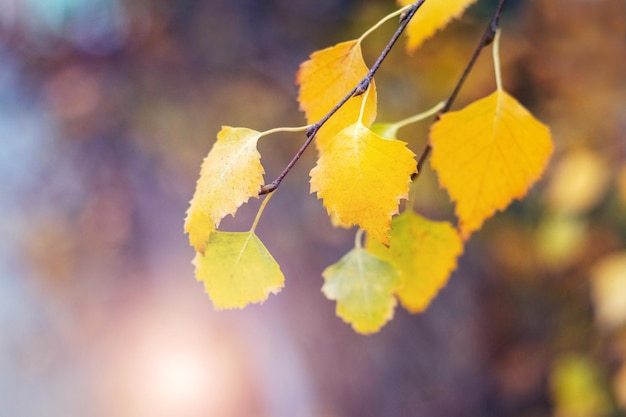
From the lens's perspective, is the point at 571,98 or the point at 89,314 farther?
the point at 89,314

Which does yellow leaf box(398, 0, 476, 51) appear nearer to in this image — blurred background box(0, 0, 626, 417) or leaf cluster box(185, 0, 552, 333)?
leaf cluster box(185, 0, 552, 333)

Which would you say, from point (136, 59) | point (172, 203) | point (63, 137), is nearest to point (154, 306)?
point (172, 203)

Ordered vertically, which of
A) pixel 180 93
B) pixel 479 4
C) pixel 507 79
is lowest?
pixel 507 79

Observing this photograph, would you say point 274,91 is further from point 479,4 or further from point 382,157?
point 382,157

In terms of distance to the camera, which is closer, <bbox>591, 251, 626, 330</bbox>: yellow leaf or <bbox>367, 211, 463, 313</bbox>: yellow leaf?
<bbox>367, 211, 463, 313</bbox>: yellow leaf

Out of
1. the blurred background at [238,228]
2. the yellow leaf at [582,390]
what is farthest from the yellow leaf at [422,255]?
the yellow leaf at [582,390]

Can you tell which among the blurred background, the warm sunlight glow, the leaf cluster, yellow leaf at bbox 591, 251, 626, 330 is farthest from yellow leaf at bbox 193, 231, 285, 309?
the warm sunlight glow
